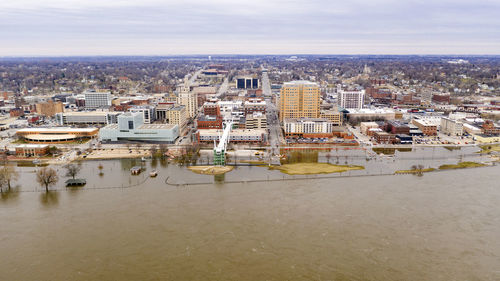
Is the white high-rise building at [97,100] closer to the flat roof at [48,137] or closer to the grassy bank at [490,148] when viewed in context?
the flat roof at [48,137]

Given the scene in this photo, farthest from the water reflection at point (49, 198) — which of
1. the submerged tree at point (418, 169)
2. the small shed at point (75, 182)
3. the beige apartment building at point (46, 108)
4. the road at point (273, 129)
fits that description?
the beige apartment building at point (46, 108)

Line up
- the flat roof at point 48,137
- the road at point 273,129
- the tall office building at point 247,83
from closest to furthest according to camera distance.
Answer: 1. the road at point 273,129
2. the flat roof at point 48,137
3. the tall office building at point 247,83

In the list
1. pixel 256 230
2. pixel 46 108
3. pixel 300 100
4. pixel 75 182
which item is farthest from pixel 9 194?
pixel 300 100

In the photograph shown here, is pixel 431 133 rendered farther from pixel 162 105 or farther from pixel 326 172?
pixel 162 105

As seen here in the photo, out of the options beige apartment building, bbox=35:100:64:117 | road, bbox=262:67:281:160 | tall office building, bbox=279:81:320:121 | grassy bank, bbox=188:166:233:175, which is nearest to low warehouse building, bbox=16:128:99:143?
beige apartment building, bbox=35:100:64:117

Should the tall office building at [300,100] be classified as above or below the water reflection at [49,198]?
above

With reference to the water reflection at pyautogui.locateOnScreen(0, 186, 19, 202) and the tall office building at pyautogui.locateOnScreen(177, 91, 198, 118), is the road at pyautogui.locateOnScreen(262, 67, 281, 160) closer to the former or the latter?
the tall office building at pyautogui.locateOnScreen(177, 91, 198, 118)

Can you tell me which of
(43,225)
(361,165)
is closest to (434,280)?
(361,165)
